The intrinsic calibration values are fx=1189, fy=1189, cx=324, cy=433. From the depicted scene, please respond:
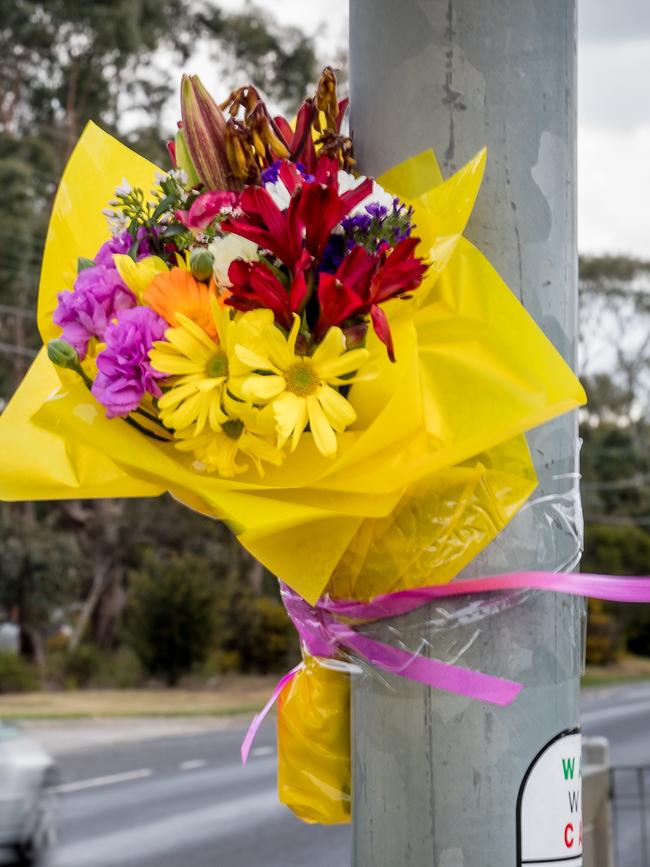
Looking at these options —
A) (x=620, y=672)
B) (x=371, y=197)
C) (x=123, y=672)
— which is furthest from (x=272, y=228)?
(x=620, y=672)

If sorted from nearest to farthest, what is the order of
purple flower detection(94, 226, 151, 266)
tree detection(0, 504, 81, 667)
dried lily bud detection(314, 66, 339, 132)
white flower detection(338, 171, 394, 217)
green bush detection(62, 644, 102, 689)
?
white flower detection(338, 171, 394, 217)
purple flower detection(94, 226, 151, 266)
dried lily bud detection(314, 66, 339, 132)
tree detection(0, 504, 81, 667)
green bush detection(62, 644, 102, 689)

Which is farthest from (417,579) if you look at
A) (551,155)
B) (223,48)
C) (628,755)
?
(223,48)

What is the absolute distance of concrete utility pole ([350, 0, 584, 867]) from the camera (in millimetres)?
1482

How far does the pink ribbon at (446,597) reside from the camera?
1.46 meters

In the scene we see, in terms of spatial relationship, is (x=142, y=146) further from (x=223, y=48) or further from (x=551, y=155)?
(x=551, y=155)

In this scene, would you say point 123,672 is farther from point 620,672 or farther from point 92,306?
point 92,306

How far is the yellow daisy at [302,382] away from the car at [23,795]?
6.63 m

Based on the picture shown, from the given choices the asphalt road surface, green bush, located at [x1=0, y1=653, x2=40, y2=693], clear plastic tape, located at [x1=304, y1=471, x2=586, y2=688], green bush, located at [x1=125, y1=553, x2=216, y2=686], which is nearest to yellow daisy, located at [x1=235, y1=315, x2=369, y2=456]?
clear plastic tape, located at [x1=304, y1=471, x2=586, y2=688]

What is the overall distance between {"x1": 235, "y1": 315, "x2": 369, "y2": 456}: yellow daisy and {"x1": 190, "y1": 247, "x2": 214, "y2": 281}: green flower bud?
0.47ft

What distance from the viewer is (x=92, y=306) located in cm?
147

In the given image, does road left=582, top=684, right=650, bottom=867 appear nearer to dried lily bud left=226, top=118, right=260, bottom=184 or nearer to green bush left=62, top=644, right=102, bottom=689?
dried lily bud left=226, top=118, right=260, bottom=184

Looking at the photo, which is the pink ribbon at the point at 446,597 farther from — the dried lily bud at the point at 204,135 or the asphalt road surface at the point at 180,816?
the asphalt road surface at the point at 180,816

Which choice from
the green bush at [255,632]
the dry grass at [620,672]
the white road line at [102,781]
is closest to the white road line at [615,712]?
the dry grass at [620,672]

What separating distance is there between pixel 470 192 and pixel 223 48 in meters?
27.2
